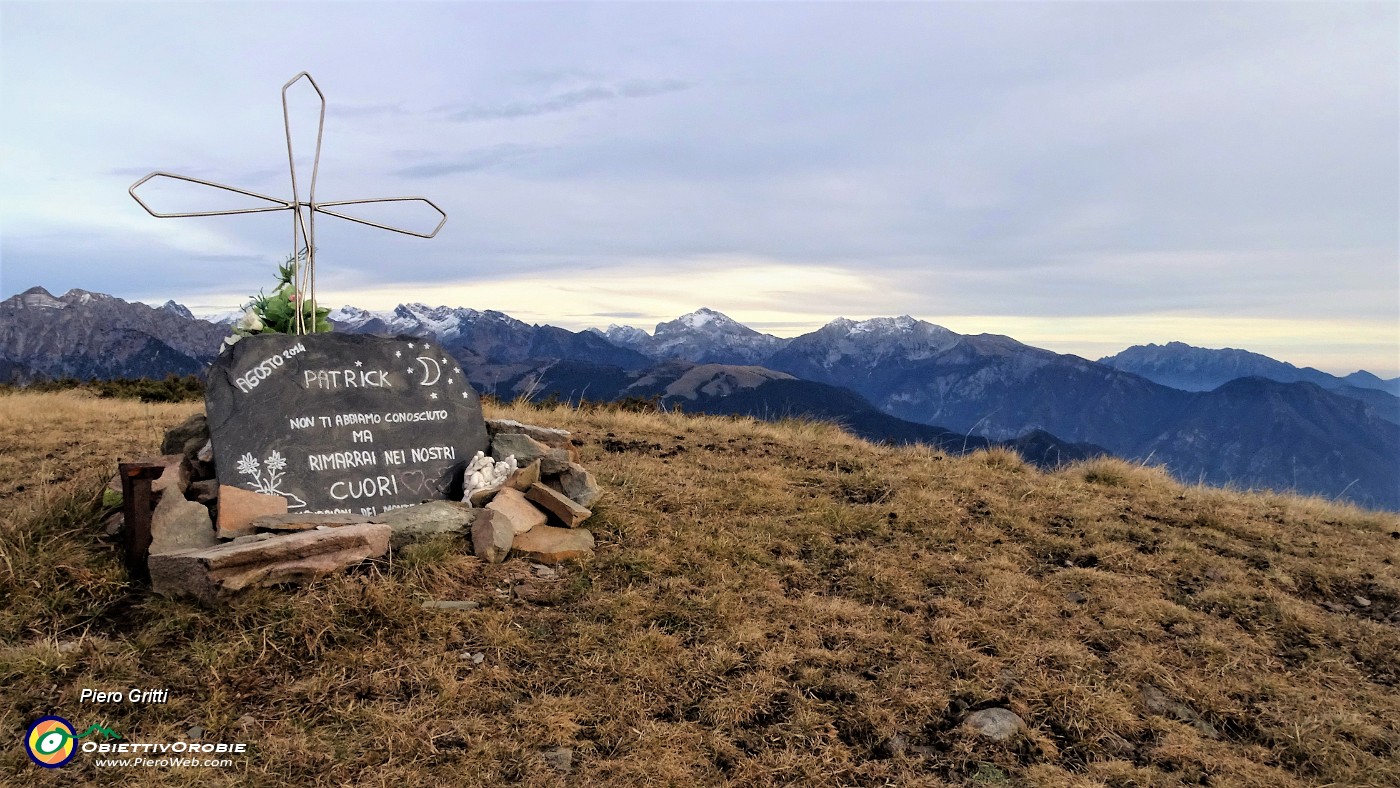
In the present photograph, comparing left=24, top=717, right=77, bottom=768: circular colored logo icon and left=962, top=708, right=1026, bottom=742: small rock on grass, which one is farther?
left=962, top=708, right=1026, bottom=742: small rock on grass

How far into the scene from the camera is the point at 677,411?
14.2m

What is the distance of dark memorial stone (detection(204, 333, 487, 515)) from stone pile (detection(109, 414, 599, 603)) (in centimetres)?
28

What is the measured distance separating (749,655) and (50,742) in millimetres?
3977

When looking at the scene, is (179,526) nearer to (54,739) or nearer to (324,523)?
(324,523)

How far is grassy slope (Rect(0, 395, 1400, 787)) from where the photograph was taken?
4.18 meters

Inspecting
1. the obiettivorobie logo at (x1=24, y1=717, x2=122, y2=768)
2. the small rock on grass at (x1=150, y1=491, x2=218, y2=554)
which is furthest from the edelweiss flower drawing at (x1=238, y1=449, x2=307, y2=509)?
the obiettivorobie logo at (x1=24, y1=717, x2=122, y2=768)

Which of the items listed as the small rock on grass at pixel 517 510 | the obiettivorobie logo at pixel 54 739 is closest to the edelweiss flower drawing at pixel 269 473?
the small rock on grass at pixel 517 510

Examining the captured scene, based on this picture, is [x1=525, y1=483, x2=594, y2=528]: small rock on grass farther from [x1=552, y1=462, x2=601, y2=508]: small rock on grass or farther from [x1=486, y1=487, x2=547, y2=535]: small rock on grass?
[x1=552, y1=462, x2=601, y2=508]: small rock on grass

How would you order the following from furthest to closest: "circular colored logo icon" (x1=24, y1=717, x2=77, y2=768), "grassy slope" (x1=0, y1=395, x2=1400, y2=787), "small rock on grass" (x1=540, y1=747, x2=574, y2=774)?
"grassy slope" (x1=0, y1=395, x2=1400, y2=787) → "small rock on grass" (x1=540, y1=747, x2=574, y2=774) → "circular colored logo icon" (x1=24, y1=717, x2=77, y2=768)

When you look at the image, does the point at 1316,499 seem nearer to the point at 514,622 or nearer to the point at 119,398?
the point at 514,622

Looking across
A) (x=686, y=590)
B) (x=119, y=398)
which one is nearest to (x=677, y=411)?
(x=686, y=590)

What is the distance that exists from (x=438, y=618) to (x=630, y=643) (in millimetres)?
1379

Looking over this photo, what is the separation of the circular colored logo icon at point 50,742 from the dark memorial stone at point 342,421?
8.29 feet

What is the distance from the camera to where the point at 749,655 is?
5.24 metres
